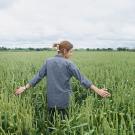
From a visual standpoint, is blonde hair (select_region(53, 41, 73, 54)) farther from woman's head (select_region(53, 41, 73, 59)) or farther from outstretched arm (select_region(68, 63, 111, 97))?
outstretched arm (select_region(68, 63, 111, 97))

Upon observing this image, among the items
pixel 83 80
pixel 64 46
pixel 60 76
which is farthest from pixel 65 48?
pixel 83 80

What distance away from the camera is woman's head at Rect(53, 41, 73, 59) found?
5965mm

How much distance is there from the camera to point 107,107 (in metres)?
5.92

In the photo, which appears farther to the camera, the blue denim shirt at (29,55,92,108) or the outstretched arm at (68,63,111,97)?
the blue denim shirt at (29,55,92,108)

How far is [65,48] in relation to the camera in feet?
19.6

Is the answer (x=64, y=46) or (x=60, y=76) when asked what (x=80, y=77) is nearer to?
(x=60, y=76)

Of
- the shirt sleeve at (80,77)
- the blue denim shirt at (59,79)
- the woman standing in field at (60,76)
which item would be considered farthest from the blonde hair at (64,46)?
the shirt sleeve at (80,77)

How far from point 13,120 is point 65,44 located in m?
1.39

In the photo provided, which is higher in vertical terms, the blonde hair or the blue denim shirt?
the blonde hair

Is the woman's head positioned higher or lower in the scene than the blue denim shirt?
higher

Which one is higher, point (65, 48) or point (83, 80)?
point (65, 48)

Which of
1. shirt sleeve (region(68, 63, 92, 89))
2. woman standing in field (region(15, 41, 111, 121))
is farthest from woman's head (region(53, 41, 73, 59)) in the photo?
shirt sleeve (region(68, 63, 92, 89))

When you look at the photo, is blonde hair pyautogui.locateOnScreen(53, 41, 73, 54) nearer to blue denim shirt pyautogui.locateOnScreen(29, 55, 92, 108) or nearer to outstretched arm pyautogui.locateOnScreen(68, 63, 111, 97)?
blue denim shirt pyautogui.locateOnScreen(29, 55, 92, 108)

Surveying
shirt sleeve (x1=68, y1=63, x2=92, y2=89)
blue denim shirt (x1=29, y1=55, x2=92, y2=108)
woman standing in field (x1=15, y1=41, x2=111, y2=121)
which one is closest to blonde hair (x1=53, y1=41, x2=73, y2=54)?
woman standing in field (x1=15, y1=41, x2=111, y2=121)
